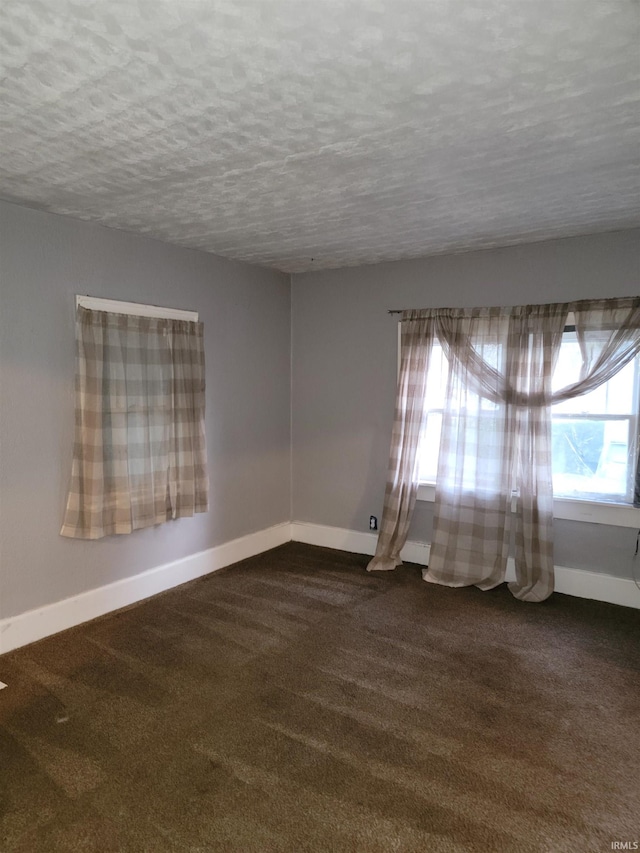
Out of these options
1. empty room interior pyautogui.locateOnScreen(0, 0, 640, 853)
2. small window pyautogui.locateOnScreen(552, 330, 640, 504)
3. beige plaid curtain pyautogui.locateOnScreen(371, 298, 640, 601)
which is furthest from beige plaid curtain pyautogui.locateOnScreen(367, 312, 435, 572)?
small window pyautogui.locateOnScreen(552, 330, 640, 504)

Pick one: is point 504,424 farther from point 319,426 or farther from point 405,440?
point 319,426

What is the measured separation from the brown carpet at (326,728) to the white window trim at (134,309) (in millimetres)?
1951

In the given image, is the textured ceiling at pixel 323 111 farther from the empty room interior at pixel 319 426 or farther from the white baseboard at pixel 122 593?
the white baseboard at pixel 122 593

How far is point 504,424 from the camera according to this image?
3943 millimetres

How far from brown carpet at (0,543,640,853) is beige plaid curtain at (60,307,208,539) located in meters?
0.69

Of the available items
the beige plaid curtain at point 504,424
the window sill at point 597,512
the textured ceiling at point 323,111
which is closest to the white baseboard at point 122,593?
the beige plaid curtain at point 504,424

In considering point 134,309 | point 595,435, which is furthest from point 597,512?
point 134,309

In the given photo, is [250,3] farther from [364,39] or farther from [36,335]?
[36,335]

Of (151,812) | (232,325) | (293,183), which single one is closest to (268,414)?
(232,325)

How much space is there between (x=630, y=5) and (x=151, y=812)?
9.34 feet

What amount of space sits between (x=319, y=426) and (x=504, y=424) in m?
1.67

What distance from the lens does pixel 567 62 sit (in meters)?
1.66

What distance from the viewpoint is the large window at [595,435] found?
363 cm

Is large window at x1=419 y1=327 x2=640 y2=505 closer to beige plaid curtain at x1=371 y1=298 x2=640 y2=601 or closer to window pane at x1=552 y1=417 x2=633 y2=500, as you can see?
window pane at x1=552 y1=417 x2=633 y2=500
